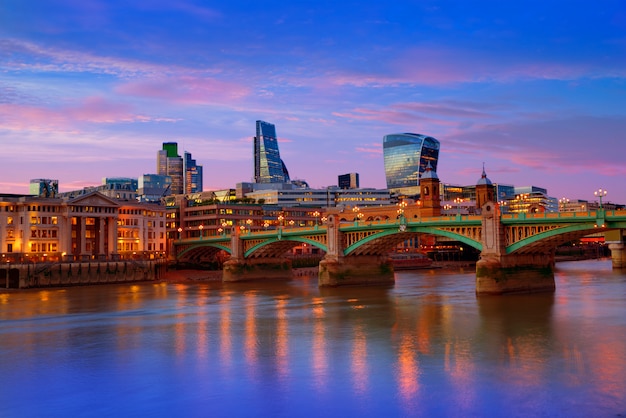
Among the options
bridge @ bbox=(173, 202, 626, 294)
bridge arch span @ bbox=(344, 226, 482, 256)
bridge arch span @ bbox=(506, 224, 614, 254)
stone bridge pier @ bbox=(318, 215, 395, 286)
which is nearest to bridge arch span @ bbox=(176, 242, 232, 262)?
bridge @ bbox=(173, 202, 626, 294)

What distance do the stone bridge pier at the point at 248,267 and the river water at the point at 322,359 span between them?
44049 mm

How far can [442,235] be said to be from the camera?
80.1 m

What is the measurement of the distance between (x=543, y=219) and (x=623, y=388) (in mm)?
38588

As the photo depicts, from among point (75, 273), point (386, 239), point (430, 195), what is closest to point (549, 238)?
point (386, 239)

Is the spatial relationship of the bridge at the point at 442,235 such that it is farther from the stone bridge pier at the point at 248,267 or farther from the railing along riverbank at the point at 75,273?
the railing along riverbank at the point at 75,273

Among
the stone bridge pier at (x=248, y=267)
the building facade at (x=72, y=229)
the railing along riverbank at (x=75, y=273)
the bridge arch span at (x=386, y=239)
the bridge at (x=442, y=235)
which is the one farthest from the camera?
the building facade at (x=72, y=229)

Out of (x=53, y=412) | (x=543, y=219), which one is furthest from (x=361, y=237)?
(x=53, y=412)

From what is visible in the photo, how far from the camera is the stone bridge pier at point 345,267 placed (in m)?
93.1

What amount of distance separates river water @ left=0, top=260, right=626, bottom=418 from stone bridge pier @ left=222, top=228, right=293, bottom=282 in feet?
145

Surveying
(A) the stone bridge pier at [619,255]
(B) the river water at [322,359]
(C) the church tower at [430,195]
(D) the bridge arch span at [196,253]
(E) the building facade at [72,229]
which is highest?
(C) the church tower at [430,195]

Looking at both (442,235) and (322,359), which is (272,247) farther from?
(322,359)

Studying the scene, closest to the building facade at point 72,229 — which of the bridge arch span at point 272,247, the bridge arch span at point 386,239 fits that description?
the bridge arch span at point 272,247

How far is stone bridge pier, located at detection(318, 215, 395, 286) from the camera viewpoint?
3664 inches

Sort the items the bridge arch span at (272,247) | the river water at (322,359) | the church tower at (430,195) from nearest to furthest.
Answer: the river water at (322,359) < the bridge arch span at (272,247) < the church tower at (430,195)
